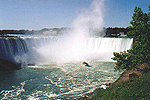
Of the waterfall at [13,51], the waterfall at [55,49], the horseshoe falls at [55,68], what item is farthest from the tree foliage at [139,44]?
the waterfall at [55,49]

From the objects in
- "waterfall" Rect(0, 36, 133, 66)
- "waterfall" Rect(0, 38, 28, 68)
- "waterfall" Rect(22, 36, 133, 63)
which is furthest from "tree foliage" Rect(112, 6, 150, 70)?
"waterfall" Rect(22, 36, 133, 63)

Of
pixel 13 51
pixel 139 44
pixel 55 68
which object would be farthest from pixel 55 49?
pixel 139 44

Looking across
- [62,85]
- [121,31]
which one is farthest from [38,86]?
[121,31]

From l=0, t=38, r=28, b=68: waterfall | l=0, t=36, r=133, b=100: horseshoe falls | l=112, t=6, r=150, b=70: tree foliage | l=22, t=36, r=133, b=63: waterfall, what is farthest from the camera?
l=22, t=36, r=133, b=63: waterfall

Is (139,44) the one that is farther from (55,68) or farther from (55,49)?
(55,49)

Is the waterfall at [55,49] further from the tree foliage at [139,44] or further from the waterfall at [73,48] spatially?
the tree foliage at [139,44]

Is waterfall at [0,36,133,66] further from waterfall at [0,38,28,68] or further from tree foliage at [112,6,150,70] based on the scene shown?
tree foliage at [112,6,150,70]

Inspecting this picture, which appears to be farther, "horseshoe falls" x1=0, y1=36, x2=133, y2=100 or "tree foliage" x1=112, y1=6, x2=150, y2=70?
"horseshoe falls" x1=0, y1=36, x2=133, y2=100

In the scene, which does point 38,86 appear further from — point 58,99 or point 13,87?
point 58,99
